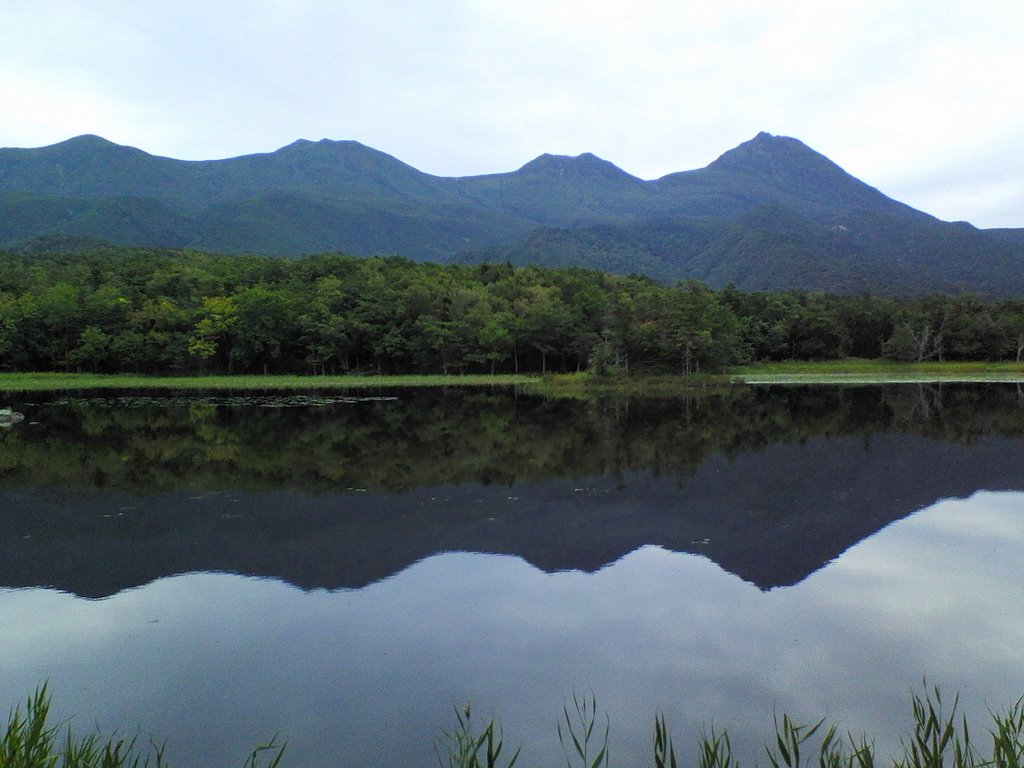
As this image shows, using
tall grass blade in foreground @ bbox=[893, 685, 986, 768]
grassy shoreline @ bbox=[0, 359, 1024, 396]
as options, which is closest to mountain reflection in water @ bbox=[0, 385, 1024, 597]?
tall grass blade in foreground @ bbox=[893, 685, 986, 768]

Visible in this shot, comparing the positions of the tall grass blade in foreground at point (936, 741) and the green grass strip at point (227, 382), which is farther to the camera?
the green grass strip at point (227, 382)

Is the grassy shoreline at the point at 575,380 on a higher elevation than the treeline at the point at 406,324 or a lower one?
lower

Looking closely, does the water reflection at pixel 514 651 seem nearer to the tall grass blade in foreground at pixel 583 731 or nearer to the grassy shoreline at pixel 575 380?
the tall grass blade in foreground at pixel 583 731

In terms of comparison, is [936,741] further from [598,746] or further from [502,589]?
[502,589]

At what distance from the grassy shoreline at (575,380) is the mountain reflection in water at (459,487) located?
1866 centimetres

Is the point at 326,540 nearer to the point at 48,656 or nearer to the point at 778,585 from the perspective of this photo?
the point at 48,656

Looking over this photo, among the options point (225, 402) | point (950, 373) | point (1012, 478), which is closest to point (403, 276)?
point (225, 402)

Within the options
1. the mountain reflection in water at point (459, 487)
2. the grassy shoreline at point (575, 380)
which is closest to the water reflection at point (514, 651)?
the mountain reflection in water at point (459, 487)

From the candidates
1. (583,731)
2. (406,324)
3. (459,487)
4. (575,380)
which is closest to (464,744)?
(583,731)

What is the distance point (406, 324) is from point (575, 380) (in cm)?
1993

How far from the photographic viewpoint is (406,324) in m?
61.6

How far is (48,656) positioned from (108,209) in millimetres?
210348

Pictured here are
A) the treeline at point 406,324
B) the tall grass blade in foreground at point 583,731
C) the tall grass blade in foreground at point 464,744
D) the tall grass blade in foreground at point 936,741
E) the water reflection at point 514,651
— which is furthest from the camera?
the treeline at point 406,324

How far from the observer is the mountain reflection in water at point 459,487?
33.7 feet
